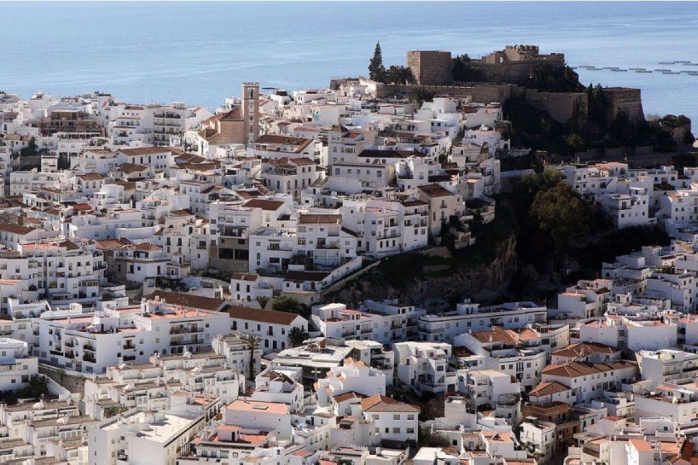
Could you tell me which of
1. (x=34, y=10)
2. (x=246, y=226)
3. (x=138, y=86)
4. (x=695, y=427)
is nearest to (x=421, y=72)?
(x=246, y=226)

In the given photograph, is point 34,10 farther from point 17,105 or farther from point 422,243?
point 422,243

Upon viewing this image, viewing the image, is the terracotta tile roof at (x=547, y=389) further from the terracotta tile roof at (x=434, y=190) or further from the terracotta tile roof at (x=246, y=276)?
the terracotta tile roof at (x=434, y=190)

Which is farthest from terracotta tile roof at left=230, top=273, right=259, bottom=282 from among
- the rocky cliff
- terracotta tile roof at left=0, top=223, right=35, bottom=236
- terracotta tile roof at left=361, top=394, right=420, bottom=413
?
terracotta tile roof at left=361, top=394, right=420, bottom=413

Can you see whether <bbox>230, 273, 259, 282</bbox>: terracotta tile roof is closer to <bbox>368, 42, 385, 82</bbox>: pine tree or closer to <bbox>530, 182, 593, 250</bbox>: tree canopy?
<bbox>530, 182, 593, 250</bbox>: tree canopy


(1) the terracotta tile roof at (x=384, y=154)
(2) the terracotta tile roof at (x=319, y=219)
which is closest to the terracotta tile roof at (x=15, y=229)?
(2) the terracotta tile roof at (x=319, y=219)

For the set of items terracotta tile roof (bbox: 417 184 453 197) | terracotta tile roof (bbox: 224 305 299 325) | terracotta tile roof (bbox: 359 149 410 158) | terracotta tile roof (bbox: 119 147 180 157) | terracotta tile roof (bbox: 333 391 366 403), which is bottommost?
terracotta tile roof (bbox: 333 391 366 403)

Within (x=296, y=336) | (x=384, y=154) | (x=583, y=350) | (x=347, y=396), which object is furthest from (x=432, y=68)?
(x=347, y=396)

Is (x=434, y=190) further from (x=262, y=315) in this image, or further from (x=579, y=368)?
(x=579, y=368)
